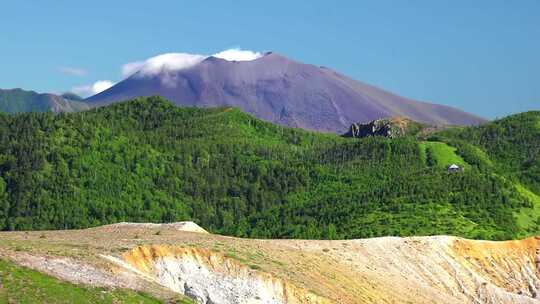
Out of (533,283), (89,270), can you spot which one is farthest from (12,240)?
(533,283)

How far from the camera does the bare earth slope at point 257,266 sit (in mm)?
70625

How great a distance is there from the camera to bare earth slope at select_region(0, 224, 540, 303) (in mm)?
70625

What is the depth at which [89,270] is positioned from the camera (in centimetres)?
6812

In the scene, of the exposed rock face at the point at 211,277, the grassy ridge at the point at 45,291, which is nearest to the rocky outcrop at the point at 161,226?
the exposed rock face at the point at 211,277

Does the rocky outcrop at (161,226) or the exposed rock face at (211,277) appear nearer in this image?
the exposed rock face at (211,277)

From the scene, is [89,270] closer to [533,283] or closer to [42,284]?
[42,284]

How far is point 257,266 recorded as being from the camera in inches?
3196

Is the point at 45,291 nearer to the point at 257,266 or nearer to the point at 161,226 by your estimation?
the point at 257,266

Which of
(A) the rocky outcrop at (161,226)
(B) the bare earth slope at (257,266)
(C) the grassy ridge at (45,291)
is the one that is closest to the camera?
(C) the grassy ridge at (45,291)

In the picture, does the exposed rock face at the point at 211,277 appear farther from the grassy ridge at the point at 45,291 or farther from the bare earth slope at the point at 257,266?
the grassy ridge at the point at 45,291

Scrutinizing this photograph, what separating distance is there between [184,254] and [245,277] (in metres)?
5.66

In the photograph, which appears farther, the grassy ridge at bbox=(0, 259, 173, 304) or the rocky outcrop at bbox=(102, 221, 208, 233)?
the rocky outcrop at bbox=(102, 221, 208, 233)

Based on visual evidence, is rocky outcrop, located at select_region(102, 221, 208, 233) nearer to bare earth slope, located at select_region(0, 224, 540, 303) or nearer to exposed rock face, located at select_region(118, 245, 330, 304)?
bare earth slope, located at select_region(0, 224, 540, 303)

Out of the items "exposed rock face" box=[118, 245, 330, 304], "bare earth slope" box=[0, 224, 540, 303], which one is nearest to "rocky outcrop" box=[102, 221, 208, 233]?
"bare earth slope" box=[0, 224, 540, 303]
